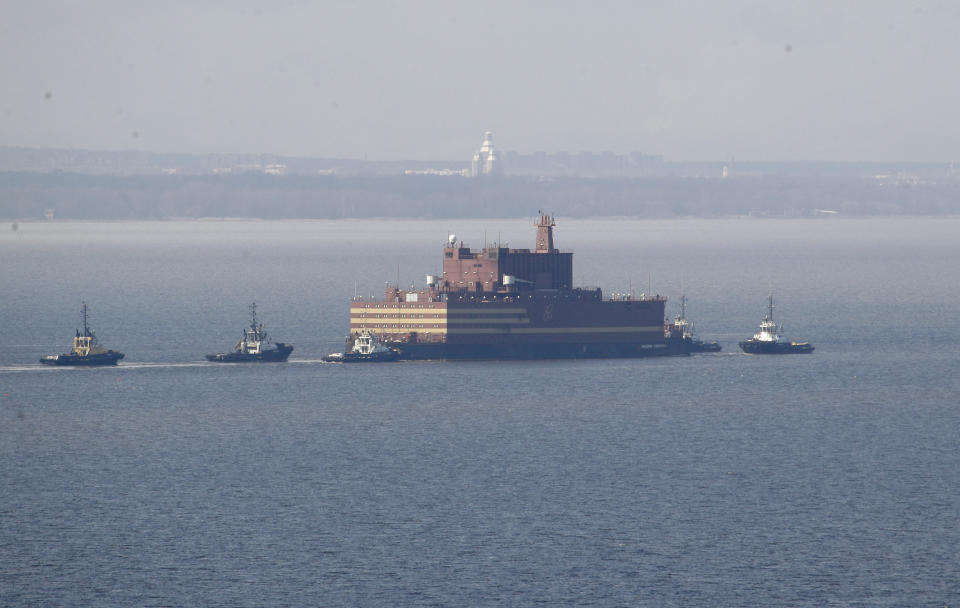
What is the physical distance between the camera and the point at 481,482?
84.1 metres

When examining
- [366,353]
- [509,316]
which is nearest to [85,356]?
[366,353]

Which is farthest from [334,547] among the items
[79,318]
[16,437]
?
[79,318]

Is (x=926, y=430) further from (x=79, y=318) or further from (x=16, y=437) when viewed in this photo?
(x=79, y=318)

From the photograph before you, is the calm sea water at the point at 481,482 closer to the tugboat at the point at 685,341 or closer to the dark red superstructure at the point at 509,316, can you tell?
the dark red superstructure at the point at 509,316

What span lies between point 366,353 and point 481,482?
50341mm

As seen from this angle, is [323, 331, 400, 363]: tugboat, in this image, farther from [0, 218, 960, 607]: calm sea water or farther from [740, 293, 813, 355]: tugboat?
[740, 293, 813, 355]: tugboat

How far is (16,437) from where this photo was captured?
322 ft

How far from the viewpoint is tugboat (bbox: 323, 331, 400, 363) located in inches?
5236

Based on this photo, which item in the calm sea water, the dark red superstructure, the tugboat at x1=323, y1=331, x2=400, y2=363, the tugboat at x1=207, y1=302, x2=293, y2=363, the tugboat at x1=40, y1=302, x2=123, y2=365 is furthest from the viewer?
the dark red superstructure

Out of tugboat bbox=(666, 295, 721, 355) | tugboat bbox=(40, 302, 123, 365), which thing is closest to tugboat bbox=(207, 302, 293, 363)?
tugboat bbox=(40, 302, 123, 365)

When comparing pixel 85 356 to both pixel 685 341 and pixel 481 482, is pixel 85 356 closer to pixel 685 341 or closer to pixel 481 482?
pixel 685 341

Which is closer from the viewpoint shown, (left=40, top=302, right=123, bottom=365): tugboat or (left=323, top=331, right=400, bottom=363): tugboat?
(left=40, top=302, right=123, bottom=365): tugboat

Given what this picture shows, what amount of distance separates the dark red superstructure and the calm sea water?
3.11 metres

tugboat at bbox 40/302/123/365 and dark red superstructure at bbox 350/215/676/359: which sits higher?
dark red superstructure at bbox 350/215/676/359
